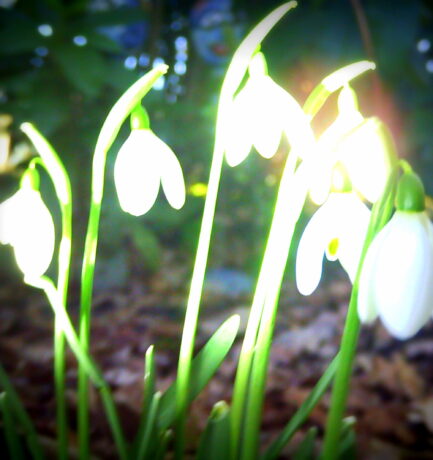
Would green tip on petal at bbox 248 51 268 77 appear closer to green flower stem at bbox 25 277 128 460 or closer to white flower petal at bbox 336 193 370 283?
white flower petal at bbox 336 193 370 283

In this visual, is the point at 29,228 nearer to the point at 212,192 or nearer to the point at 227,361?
the point at 212,192

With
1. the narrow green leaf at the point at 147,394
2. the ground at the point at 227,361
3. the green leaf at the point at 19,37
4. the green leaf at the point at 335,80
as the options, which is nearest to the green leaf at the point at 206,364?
the narrow green leaf at the point at 147,394

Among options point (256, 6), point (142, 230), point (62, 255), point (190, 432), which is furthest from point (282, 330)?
point (62, 255)

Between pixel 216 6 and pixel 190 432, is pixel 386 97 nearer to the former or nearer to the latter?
pixel 216 6

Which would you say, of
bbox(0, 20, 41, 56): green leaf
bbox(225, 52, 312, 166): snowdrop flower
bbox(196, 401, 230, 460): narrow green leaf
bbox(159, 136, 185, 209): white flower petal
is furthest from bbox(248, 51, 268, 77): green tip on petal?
bbox(0, 20, 41, 56): green leaf

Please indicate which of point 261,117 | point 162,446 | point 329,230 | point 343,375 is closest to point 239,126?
point 261,117

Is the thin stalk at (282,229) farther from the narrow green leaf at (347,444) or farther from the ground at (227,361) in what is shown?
the ground at (227,361)
